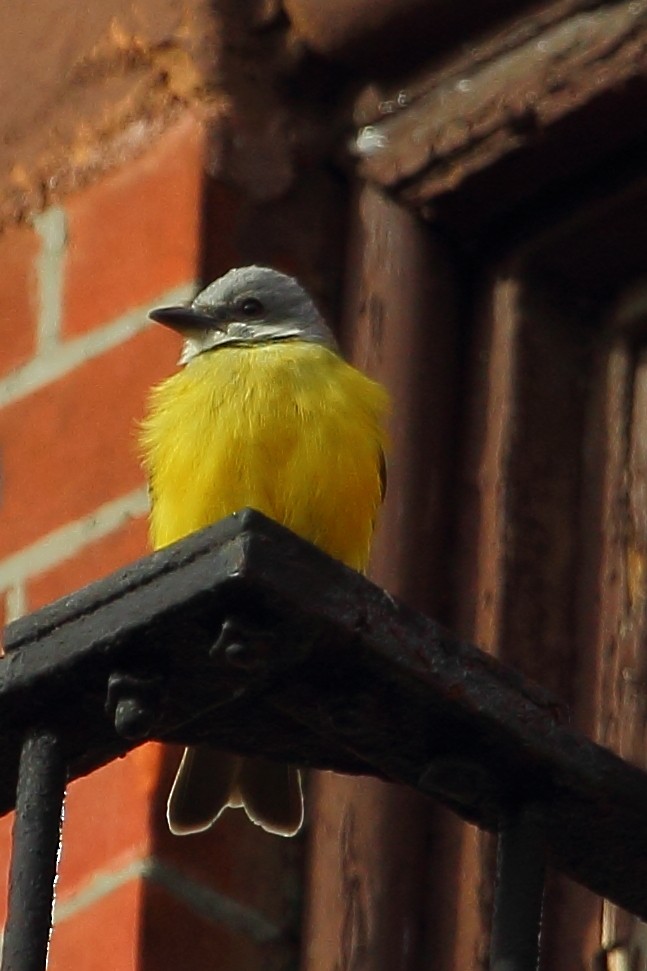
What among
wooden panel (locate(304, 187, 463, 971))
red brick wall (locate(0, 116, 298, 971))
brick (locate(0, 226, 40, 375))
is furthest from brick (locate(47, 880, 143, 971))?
brick (locate(0, 226, 40, 375))

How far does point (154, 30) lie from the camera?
3.03 m

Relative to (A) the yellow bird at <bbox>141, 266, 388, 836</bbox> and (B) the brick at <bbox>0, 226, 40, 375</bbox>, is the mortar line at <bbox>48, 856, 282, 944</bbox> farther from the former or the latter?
(B) the brick at <bbox>0, 226, 40, 375</bbox>

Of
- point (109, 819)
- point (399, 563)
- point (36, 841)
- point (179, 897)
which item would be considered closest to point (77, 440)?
point (399, 563)

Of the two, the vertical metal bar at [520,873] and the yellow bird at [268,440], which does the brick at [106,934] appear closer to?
the yellow bird at [268,440]

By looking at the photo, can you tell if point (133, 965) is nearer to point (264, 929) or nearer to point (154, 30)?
point (264, 929)

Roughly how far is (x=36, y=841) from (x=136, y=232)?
157 cm

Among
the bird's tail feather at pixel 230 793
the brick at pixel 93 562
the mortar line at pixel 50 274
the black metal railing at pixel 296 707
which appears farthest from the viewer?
the mortar line at pixel 50 274

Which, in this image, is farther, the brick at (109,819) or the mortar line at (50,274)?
the mortar line at (50,274)

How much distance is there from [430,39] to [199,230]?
0.39 m

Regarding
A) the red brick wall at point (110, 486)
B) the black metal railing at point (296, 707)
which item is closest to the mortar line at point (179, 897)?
the red brick wall at point (110, 486)

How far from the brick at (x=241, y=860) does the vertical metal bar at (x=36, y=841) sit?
41.1 inches

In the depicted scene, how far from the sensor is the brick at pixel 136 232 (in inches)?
112

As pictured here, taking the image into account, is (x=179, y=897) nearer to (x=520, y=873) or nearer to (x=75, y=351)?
(x=75, y=351)

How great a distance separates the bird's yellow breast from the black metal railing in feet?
4.46
